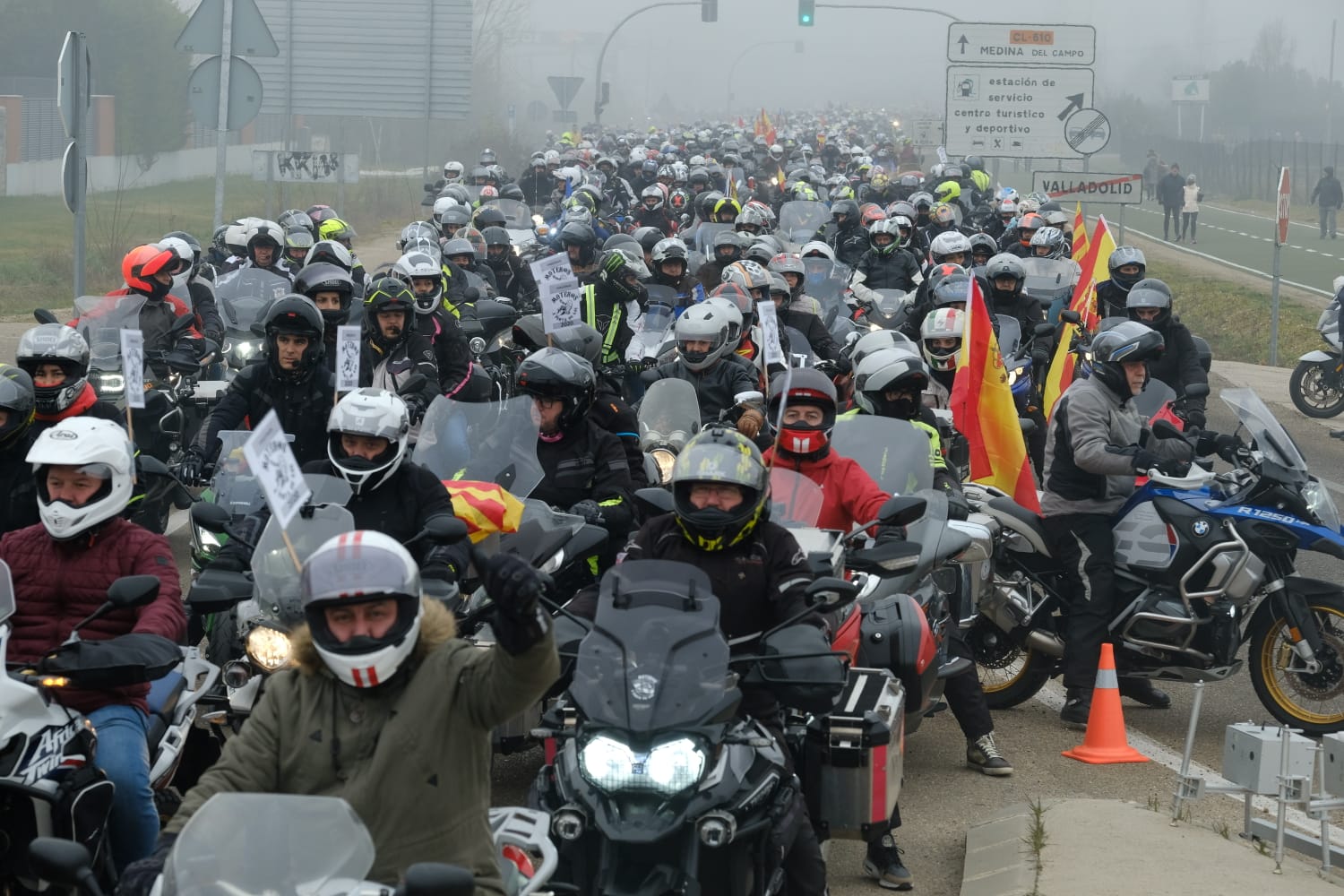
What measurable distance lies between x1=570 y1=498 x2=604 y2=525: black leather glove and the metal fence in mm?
59218

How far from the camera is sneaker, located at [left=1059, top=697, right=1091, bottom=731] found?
985 cm

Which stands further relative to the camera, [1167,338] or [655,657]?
[1167,338]

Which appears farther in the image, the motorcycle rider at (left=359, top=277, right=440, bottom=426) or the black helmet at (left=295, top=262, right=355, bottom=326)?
the black helmet at (left=295, top=262, right=355, bottom=326)

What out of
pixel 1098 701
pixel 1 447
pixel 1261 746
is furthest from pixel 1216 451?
pixel 1 447

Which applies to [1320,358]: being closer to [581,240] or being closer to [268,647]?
[581,240]

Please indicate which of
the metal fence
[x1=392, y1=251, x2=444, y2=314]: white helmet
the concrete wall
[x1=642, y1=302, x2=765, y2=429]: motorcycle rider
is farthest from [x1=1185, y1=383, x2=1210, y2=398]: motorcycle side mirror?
the metal fence

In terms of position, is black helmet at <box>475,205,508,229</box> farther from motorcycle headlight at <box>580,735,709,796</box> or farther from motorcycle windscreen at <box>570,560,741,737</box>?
motorcycle headlight at <box>580,735,709,796</box>

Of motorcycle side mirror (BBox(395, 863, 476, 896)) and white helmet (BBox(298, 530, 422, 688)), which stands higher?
white helmet (BBox(298, 530, 422, 688))

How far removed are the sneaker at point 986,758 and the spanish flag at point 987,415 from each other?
2283mm

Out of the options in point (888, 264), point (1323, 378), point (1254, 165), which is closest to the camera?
point (888, 264)

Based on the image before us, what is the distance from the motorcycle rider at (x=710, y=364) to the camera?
11734mm

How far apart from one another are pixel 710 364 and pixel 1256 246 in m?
41.6

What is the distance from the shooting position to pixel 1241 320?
103 feet

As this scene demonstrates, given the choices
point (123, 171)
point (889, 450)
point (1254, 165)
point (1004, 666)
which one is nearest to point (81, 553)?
point (889, 450)
